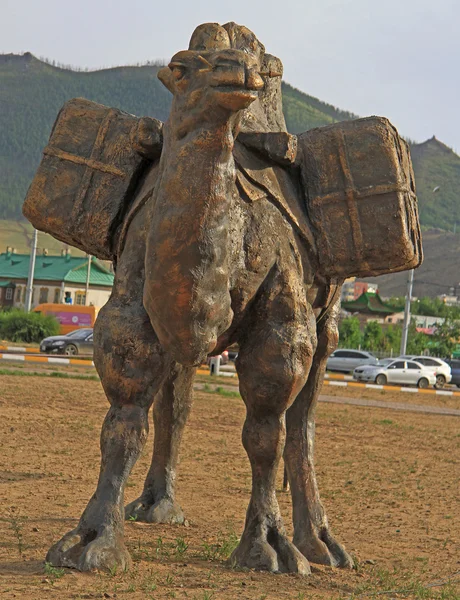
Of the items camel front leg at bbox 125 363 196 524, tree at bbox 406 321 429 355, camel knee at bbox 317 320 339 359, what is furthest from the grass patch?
tree at bbox 406 321 429 355

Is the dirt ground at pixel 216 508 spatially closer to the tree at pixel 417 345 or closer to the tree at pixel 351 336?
the tree at pixel 351 336

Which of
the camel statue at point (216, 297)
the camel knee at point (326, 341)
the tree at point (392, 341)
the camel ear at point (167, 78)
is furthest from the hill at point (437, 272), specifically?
the camel ear at point (167, 78)

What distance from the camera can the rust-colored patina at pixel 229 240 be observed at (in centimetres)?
546

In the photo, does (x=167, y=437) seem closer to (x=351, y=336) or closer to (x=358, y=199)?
(x=358, y=199)

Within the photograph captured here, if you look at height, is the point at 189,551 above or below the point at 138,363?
below

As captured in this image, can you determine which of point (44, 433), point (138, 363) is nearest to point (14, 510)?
point (138, 363)

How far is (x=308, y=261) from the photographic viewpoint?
684cm

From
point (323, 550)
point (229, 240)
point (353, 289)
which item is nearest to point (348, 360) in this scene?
point (323, 550)

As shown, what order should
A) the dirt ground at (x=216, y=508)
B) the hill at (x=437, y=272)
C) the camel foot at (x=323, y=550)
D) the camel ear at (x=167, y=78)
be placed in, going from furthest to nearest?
the hill at (x=437, y=272) < the camel foot at (x=323, y=550) < the dirt ground at (x=216, y=508) < the camel ear at (x=167, y=78)

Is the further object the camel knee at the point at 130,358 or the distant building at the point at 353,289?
the distant building at the point at 353,289

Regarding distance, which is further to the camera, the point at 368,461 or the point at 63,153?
the point at 368,461

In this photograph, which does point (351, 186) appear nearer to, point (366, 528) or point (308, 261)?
point (308, 261)

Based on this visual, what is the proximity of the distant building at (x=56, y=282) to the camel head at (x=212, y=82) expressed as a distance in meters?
76.6

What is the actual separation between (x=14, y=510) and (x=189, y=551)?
1805mm
